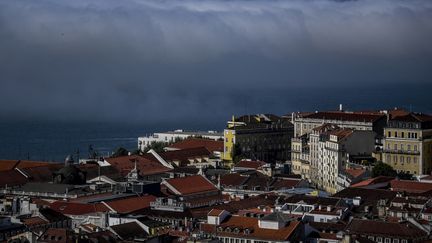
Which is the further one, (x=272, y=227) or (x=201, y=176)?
(x=201, y=176)

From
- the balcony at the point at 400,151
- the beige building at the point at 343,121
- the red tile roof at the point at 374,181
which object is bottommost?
the red tile roof at the point at 374,181

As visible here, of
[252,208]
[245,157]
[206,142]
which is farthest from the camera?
[206,142]

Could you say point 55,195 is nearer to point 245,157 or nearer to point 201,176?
point 201,176

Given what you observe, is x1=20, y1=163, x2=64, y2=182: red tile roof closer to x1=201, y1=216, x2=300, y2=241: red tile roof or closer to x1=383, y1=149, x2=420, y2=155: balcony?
x1=383, y1=149, x2=420, y2=155: balcony

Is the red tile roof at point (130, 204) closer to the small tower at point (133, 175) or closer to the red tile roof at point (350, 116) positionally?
the small tower at point (133, 175)

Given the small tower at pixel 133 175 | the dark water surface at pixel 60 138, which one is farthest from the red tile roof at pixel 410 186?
the dark water surface at pixel 60 138

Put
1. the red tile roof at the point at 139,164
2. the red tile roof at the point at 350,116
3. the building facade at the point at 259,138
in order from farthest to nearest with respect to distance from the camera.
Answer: the building facade at the point at 259,138, the red tile roof at the point at 350,116, the red tile roof at the point at 139,164

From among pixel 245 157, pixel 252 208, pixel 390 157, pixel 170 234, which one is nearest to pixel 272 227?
pixel 170 234
